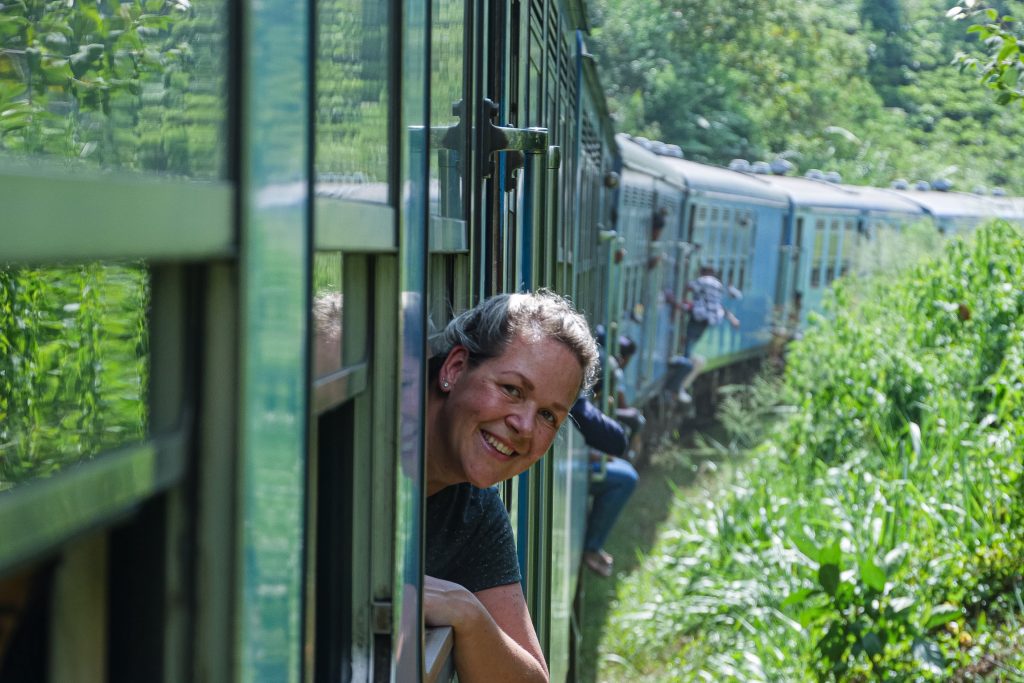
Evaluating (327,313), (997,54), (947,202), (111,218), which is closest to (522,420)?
A: (327,313)

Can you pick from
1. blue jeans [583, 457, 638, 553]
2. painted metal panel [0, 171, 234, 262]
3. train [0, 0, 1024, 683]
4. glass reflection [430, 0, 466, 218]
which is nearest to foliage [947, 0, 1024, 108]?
train [0, 0, 1024, 683]

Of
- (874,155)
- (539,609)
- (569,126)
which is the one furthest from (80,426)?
(874,155)

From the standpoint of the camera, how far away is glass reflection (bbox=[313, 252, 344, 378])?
1.04 meters

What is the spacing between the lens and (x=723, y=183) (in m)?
15.9

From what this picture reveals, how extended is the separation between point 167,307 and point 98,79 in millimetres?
1595

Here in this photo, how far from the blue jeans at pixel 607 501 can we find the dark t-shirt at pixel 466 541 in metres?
6.01

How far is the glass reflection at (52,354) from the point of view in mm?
2078

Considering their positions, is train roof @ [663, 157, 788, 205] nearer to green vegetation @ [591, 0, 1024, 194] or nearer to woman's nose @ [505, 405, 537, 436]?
woman's nose @ [505, 405, 537, 436]

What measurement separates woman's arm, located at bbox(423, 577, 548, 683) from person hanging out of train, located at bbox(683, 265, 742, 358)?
38.7ft

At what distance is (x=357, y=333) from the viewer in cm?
126

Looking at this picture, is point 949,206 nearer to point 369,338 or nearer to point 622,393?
point 622,393

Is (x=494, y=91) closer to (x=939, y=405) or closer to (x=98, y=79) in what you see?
(x=98, y=79)

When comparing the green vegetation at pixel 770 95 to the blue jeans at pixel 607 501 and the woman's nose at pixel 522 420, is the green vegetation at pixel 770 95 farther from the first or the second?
the woman's nose at pixel 522 420

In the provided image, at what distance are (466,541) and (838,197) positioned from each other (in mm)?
18524
